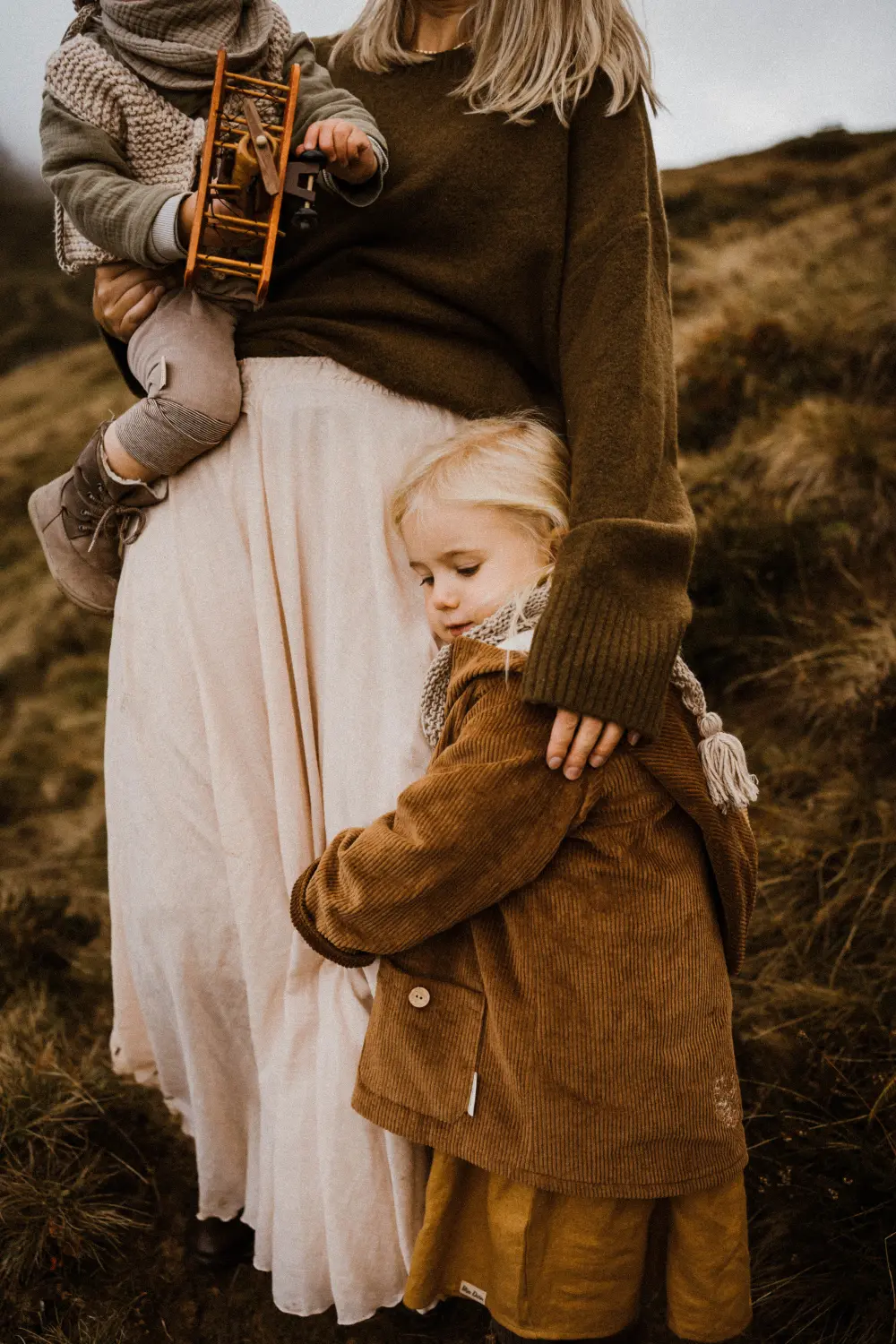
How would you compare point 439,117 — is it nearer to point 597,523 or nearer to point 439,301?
point 439,301

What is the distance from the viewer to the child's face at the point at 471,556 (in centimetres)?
150

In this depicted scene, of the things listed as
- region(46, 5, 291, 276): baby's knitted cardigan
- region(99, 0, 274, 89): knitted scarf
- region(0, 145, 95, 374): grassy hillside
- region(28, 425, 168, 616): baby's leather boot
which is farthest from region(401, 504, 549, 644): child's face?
region(0, 145, 95, 374): grassy hillside

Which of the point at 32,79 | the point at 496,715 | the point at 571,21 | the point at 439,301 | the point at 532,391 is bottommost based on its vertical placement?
the point at 496,715

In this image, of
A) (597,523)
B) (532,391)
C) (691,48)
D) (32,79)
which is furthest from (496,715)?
(32,79)

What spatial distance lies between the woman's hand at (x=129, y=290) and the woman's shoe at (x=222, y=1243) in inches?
63.7

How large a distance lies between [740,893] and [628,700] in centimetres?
40

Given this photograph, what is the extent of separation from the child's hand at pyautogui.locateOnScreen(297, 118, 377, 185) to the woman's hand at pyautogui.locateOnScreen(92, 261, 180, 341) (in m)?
0.33

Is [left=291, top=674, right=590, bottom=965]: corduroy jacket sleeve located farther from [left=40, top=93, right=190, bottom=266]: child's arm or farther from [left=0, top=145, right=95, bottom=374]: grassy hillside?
[left=0, top=145, right=95, bottom=374]: grassy hillside

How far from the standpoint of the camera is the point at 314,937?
146cm

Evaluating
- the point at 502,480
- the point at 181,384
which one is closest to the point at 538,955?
the point at 502,480

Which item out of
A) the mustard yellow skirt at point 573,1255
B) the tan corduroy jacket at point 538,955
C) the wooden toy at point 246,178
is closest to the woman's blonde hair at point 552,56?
the wooden toy at point 246,178

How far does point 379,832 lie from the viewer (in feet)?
4.56

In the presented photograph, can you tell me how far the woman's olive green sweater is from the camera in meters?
1.50

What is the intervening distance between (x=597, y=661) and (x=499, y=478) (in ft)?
1.14
